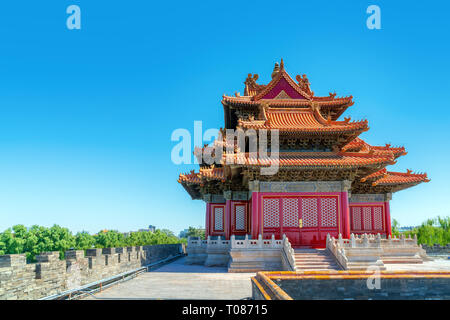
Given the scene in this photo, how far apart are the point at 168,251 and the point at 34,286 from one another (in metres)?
22.2

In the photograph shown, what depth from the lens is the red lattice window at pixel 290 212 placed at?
2228 centimetres

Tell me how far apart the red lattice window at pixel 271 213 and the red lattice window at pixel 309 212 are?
62.8 inches

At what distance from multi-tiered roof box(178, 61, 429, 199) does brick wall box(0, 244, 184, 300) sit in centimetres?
803

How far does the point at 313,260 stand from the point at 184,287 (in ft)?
24.2

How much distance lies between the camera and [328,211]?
22375 millimetres

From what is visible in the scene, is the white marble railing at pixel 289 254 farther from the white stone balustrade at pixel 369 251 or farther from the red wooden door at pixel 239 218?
the red wooden door at pixel 239 218

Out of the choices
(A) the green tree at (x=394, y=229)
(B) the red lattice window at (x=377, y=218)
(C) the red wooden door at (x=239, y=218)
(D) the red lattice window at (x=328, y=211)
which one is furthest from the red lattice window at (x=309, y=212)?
(A) the green tree at (x=394, y=229)

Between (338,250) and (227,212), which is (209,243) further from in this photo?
(338,250)

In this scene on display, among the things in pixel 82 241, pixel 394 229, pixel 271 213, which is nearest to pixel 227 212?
pixel 271 213

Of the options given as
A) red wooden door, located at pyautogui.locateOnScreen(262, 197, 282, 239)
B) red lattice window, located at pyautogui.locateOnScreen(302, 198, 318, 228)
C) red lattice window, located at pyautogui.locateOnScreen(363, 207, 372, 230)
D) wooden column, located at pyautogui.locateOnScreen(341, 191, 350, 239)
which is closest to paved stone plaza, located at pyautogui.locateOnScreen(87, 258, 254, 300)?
red wooden door, located at pyautogui.locateOnScreen(262, 197, 282, 239)

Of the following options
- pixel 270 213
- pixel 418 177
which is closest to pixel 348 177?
pixel 270 213

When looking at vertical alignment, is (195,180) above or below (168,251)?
above

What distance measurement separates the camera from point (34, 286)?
12.1 meters
